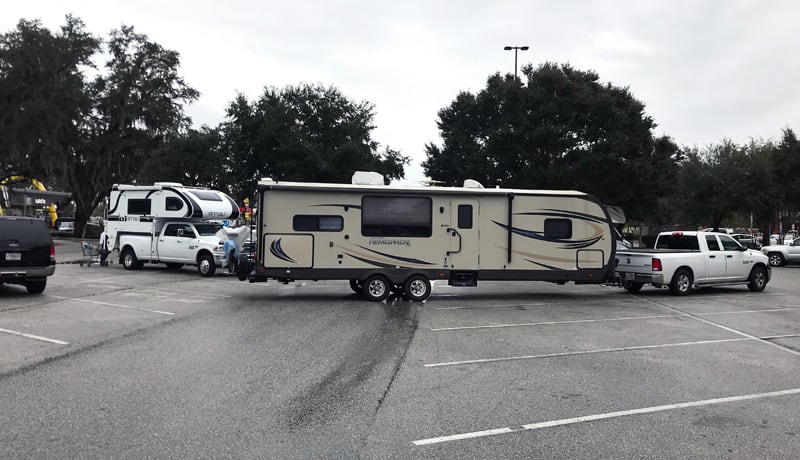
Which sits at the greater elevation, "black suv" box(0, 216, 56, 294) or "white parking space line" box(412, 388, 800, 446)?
"black suv" box(0, 216, 56, 294)

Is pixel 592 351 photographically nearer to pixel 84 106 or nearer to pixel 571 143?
pixel 571 143

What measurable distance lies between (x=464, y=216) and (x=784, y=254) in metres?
22.8

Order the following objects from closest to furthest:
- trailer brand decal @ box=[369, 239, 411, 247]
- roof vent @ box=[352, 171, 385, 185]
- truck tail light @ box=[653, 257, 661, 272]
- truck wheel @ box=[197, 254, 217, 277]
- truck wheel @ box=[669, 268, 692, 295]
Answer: trailer brand decal @ box=[369, 239, 411, 247] → roof vent @ box=[352, 171, 385, 185] → truck tail light @ box=[653, 257, 661, 272] → truck wheel @ box=[669, 268, 692, 295] → truck wheel @ box=[197, 254, 217, 277]

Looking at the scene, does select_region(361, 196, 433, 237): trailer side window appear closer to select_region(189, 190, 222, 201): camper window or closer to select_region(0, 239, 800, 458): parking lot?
select_region(0, 239, 800, 458): parking lot

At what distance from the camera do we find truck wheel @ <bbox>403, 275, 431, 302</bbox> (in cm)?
1540

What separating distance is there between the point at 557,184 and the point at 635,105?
6.56 metres

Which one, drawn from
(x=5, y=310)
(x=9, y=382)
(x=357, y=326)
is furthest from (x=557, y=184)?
(x=9, y=382)

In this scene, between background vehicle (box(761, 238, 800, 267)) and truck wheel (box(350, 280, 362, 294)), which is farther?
background vehicle (box(761, 238, 800, 267))

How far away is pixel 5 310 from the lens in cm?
1246

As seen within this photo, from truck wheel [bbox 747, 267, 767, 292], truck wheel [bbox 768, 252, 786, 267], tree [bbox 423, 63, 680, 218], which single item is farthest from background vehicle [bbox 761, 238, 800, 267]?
truck wheel [bbox 747, 267, 767, 292]

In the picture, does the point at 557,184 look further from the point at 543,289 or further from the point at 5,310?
the point at 5,310

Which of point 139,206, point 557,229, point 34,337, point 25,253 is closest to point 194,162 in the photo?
point 139,206

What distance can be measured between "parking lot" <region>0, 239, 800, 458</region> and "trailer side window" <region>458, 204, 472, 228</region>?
2.25m

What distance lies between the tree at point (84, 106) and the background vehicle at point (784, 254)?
34338 millimetres
